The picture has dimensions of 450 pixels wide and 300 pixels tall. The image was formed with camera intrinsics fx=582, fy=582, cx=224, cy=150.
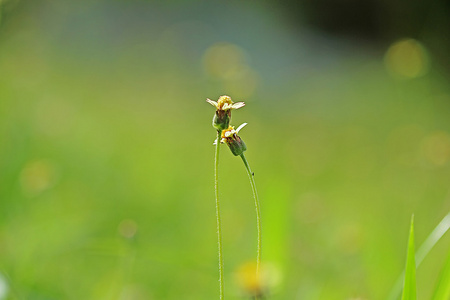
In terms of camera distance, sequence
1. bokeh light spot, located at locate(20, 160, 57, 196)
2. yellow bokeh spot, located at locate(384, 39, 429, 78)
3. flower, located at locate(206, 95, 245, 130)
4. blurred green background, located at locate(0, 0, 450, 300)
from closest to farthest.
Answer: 1. flower, located at locate(206, 95, 245, 130)
2. blurred green background, located at locate(0, 0, 450, 300)
3. bokeh light spot, located at locate(20, 160, 57, 196)
4. yellow bokeh spot, located at locate(384, 39, 429, 78)

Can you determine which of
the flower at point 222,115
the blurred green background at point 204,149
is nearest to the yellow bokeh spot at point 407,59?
the blurred green background at point 204,149

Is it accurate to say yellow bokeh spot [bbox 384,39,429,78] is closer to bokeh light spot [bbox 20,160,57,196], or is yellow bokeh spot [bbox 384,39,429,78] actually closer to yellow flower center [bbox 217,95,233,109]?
bokeh light spot [bbox 20,160,57,196]

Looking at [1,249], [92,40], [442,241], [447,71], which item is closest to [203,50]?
[92,40]

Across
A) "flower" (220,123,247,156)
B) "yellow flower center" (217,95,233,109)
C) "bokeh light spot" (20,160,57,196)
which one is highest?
"bokeh light spot" (20,160,57,196)

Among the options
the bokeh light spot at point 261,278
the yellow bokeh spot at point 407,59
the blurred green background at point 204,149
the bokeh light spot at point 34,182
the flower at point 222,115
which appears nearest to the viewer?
the flower at point 222,115

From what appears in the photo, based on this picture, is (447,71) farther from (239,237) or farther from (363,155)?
(239,237)

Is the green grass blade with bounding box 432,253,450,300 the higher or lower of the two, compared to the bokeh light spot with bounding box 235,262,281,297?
lower

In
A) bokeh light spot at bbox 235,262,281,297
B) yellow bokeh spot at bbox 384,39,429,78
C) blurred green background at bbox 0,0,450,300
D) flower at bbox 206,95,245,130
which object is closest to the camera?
flower at bbox 206,95,245,130

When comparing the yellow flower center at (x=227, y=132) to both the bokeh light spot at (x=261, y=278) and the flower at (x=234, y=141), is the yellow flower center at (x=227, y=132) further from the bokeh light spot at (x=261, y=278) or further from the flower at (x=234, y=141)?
the bokeh light spot at (x=261, y=278)

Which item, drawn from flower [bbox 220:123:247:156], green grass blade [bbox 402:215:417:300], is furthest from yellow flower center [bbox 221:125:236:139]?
green grass blade [bbox 402:215:417:300]
